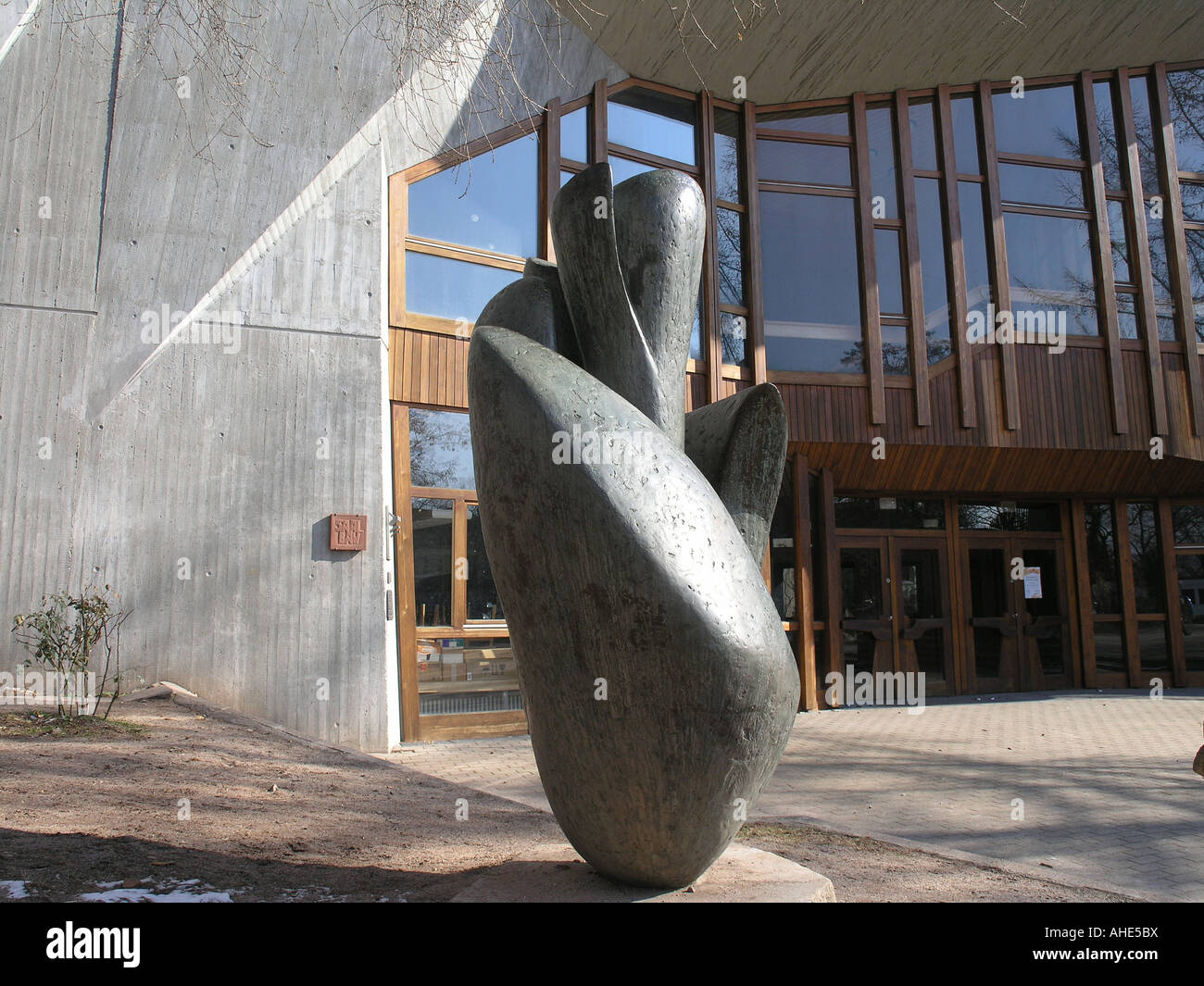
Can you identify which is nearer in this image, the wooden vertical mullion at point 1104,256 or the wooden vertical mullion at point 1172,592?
the wooden vertical mullion at point 1104,256

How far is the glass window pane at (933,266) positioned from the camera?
12.0 metres

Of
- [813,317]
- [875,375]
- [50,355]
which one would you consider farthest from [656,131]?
[50,355]

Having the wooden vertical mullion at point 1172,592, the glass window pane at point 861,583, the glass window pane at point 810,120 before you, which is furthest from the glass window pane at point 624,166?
the wooden vertical mullion at point 1172,592

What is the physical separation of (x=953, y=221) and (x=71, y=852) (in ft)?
40.4

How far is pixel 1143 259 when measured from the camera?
42.1ft

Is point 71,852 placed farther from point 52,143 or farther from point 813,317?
point 813,317

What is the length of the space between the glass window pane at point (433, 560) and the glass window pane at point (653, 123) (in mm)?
5282

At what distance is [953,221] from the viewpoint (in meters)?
12.2

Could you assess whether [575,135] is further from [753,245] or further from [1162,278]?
[1162,278]

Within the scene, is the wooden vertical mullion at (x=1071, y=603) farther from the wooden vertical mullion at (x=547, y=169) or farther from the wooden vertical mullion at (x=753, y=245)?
the wooden vertical mullion at (x=547, y=169)

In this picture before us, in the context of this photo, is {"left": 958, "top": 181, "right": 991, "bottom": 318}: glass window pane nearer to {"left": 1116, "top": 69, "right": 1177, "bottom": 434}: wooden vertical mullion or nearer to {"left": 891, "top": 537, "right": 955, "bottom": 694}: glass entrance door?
{"left": 1116, "top": 69, "right": 1177, "bottom": 434}: wooden vertical mullion

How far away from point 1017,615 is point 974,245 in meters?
5.59

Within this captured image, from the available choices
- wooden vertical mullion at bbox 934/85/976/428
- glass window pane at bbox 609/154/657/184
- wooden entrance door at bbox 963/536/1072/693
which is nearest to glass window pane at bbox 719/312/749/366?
glass window pane at bbox 609/154/657/184

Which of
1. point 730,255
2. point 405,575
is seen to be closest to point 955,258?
point 730,255
